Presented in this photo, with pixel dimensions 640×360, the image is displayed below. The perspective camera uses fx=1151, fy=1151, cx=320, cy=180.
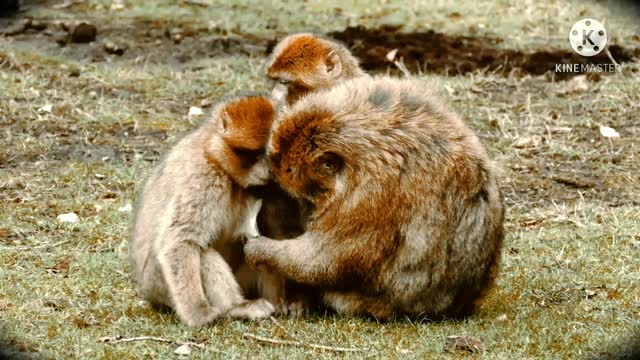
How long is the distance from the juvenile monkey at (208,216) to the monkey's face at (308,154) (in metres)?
0.14

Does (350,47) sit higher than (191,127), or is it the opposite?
(350,47)

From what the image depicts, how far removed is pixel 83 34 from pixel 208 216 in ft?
26.4

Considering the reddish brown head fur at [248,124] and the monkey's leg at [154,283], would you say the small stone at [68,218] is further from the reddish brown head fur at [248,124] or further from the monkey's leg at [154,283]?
the reddish brown head fur at [248,124]

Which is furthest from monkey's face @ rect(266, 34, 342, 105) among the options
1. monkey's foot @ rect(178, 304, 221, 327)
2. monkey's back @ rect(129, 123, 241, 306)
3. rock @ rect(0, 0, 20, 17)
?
rock @ rect(0, 0, 20, 17)

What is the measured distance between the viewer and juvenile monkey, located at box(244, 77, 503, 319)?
577 cm

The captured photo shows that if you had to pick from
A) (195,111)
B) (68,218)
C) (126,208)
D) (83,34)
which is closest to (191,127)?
(195,111)

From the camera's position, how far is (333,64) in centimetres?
798

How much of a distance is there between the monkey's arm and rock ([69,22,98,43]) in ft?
26.5

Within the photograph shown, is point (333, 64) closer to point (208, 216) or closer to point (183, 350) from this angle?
point (208, 216)

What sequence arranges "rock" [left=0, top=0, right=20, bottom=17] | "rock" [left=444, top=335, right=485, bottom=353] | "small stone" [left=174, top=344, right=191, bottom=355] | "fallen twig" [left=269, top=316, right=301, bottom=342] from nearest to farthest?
1. "small stone" [left=174, top=344, right=191, bottom=355]
2. "rock" [left=444, top=335, right=485, bottom=353]
3. "fallen twig" [left=269, top=316, right=301, bottom=342]
4. "rock" [left=0, top=0, right=20, bottom=17]

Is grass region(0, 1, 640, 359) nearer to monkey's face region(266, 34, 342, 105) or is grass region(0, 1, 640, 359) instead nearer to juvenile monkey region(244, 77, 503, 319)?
juvenile monkey region(244, 77, 503, 319)

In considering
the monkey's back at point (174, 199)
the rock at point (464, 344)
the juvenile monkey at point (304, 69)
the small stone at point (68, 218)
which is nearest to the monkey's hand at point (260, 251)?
the monkey's back at point (174, 199)

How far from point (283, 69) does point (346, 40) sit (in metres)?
5.49

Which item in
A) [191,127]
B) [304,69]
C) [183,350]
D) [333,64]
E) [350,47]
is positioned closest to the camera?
[183,350]
